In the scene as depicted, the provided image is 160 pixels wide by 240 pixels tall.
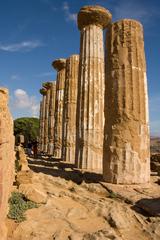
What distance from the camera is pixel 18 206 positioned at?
21.0 ft

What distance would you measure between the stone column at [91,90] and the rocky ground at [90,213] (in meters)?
3.93

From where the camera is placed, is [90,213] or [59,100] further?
[59,100]

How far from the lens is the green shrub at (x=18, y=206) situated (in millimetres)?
5941

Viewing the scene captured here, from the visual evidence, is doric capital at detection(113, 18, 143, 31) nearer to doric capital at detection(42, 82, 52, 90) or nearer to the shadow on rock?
the shadow on rock

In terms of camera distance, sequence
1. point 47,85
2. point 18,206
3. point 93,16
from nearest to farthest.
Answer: point 18,206
point 93,16
point 47,85

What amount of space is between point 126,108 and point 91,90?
15.3 feet

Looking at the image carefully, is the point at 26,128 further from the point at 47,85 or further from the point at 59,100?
the point at 59,100

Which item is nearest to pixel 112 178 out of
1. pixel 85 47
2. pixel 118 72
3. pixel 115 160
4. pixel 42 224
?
pixel 115 160

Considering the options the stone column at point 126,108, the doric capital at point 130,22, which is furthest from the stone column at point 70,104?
the doric capital at point 130,22

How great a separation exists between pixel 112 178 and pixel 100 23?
27.7 ft

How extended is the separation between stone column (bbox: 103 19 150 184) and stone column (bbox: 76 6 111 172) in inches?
140

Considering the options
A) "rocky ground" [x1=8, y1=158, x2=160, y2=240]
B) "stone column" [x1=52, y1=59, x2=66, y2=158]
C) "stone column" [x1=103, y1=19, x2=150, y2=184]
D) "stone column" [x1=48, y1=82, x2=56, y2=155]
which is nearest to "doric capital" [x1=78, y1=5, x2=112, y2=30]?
"stone column" [x1=103, y1=19, x2=150, y2=184]

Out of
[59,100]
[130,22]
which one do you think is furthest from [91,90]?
[59,100]

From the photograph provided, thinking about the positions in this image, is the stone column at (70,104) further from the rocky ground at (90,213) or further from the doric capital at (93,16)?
the rocky ground at (90,213)
